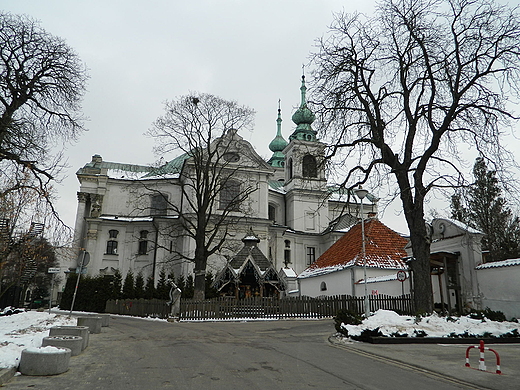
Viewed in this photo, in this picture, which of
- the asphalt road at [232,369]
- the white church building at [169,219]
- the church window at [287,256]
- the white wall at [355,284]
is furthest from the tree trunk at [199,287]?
the church window at [287,256]

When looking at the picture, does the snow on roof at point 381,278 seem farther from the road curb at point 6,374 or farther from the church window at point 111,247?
the church window at point 111,247

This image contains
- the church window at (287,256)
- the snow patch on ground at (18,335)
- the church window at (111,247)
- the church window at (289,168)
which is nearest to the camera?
the snow patch on ground at (18,335)

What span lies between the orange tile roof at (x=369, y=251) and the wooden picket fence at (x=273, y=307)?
121 inches

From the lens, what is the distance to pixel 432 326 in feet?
41.3

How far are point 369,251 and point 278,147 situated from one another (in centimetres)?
5062

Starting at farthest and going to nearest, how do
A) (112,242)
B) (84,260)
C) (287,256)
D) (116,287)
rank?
(287,256) < (112,242) < (116,287) < (84,260)

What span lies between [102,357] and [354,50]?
15391mm

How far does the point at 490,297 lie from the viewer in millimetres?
17109

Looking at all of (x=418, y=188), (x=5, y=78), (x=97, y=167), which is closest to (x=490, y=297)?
(x=418, y=188)

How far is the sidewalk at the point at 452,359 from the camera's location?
709 cm

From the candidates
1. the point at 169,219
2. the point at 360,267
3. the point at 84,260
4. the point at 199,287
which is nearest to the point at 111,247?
the point at 169,219

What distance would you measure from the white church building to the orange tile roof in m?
8.32

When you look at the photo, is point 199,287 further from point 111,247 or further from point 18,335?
point 111,247

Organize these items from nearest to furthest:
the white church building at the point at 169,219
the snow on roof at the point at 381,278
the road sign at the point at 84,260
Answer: the road sign at the point at 84,260 < the snow on roof at the point at 381,278 < the white church building at the point at 169,219
